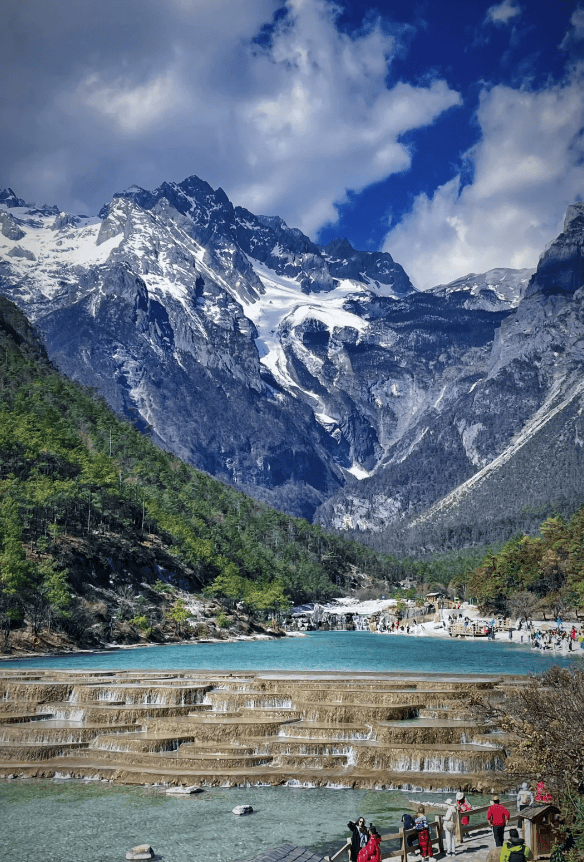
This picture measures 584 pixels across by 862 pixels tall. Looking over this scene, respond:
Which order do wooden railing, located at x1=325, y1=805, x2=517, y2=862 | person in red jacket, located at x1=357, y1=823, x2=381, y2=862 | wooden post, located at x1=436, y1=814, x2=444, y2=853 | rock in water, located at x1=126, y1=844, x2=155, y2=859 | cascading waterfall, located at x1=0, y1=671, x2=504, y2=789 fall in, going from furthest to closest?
1. cascading waterfall, located at x1=0, y1=671, x2=504, y2=789
2. rock in water, located at x1=126, y1=844, x2=155, y2=859
3. wooden post, located at x1=436, y1=814, x2=444, y2=853
4. wooden railing, located at x1=325, y1=805, x2=517, y2=862
5. person in red jacket, located at x1=357, y1=823, x2=381, y2=862

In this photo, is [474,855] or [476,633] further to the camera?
[476,633]

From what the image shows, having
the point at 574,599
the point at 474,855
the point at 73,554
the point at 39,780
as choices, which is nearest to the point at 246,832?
the point at 474,855

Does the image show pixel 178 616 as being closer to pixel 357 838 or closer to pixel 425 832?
pixel 425 832

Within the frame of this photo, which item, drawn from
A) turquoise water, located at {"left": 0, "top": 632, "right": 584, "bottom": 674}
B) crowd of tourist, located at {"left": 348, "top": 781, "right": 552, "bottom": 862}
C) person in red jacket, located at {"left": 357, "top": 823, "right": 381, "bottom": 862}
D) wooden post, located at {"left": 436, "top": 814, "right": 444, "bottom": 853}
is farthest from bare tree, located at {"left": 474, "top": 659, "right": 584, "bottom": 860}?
turquoise water, located at {"left": 0, "top": 632, "right": 584, "bottom": 674}

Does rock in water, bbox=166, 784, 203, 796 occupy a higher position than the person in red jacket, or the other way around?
the person in red jacket

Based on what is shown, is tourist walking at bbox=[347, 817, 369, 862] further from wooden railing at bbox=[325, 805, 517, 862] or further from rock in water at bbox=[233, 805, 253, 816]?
rock in water at bbox=[233, 805, 253, 816]

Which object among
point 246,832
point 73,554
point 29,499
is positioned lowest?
point 246,832

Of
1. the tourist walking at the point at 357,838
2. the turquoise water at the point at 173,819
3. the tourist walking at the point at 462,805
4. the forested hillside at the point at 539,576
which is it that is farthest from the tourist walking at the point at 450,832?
the forested hillside at the point at 539,576

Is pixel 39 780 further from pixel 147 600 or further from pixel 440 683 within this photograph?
pixel 147 600
